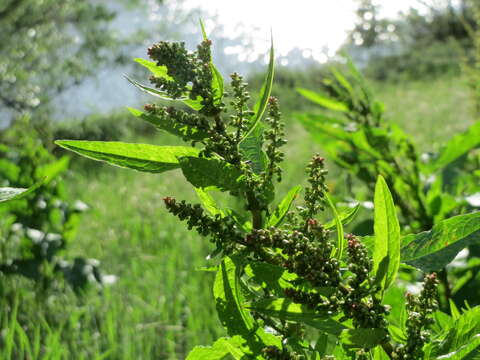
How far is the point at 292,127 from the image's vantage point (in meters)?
7.26

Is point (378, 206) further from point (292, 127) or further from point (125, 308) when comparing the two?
point (292, 127)

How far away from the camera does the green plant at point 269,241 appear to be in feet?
1.74

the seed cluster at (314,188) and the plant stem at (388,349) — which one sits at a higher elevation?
the seed cluster at (314,188)

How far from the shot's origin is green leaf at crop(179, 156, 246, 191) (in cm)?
56

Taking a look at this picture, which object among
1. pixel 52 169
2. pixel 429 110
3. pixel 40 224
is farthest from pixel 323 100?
pixel 429 110

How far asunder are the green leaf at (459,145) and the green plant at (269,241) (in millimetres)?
913

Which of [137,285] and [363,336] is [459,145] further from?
[137,285]

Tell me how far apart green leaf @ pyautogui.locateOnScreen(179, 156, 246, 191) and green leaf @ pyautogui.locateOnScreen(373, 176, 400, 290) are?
0.15 metres

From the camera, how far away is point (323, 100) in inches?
55.6

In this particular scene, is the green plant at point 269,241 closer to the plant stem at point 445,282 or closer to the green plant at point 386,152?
the plant stem at point 445,282

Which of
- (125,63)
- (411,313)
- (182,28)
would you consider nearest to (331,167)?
(125,63)

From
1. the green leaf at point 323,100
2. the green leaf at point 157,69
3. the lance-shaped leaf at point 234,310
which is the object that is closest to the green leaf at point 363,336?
the lance-shaped leaf at point 234,310

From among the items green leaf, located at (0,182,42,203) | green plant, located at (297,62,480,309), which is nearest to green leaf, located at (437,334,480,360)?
green leaf, located at (0,182,42,203)

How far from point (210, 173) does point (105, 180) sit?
473cm
